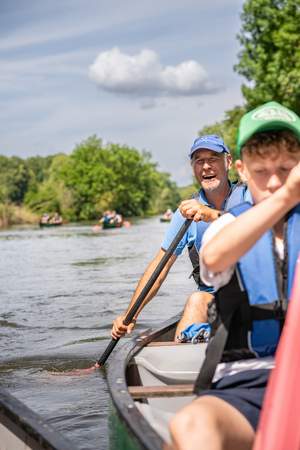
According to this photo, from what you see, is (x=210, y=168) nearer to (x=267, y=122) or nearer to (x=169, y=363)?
(x=169, y=363)

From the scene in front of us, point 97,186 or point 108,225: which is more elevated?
point 97,186

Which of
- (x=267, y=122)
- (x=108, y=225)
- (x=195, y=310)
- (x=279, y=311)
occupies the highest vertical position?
(x=267, y=122)

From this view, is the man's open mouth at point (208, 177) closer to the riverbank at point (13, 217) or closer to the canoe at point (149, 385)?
the canoe at point (149, 385)

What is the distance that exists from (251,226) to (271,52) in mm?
26572

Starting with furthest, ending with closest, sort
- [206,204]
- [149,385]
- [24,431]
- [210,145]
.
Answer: [206,204] → [210,145] → [149,385] → [24,431]

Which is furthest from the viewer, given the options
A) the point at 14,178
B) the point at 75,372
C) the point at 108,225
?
the point at 14,178

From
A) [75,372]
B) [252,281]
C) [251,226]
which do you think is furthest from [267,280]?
[75,372]

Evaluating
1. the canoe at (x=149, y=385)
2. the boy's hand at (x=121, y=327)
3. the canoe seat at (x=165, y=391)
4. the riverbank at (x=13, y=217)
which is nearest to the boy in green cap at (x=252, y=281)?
the canoe at (x=149, y=385)

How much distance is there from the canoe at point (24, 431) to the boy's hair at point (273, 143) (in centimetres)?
130

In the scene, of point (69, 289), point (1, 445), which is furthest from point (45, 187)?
point (1, 445)

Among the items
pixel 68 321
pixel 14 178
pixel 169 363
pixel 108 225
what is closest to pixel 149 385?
pixel 169 363

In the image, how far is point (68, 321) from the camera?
9375mm

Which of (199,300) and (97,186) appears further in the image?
(97,186)

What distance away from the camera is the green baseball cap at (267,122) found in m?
2.14
